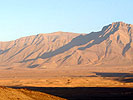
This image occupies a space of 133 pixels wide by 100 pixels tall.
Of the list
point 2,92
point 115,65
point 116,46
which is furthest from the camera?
point 116,46

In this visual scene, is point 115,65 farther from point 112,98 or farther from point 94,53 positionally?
point 112,98

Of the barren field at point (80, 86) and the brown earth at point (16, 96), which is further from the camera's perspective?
the barren field at point (80, 86)

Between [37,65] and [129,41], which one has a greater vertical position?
[129,41]

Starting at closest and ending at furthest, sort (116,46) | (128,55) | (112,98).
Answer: (112,98) → (128,55) → (116,46)

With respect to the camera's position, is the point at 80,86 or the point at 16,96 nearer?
the point at 16,96

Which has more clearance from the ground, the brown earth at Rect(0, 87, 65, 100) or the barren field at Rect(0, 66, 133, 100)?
the brown earth at Rect(0, 87, 65, 100)

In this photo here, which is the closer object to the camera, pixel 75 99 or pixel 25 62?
pixel 75 99

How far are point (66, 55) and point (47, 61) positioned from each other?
35.7 feet

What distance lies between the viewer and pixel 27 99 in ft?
79.4

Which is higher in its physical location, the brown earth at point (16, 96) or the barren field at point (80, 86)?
the brown earth at point (16, 96)

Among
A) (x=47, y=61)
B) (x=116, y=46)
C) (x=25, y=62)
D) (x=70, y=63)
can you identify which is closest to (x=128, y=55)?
(x=116, y=46)

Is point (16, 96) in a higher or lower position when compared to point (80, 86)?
higher

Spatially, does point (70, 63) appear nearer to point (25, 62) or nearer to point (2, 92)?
point (25, 62)

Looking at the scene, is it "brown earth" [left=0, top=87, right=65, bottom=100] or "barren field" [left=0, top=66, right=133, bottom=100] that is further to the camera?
"barren field" [left=0, top=66, right=133, bottom=100]
